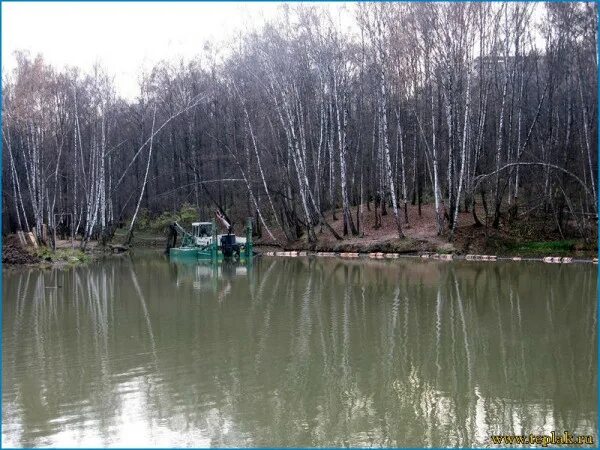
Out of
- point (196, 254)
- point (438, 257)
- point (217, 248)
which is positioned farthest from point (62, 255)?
point (438, 257)

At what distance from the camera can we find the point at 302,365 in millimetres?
8102

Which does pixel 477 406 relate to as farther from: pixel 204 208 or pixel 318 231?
pixel 204 208

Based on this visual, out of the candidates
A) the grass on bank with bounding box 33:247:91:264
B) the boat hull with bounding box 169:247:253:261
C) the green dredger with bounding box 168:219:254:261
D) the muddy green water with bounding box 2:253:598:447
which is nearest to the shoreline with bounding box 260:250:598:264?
the green dredger with bounding box 168:219:254:261

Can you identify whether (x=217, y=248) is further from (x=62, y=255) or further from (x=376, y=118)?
(x=376, y=118)

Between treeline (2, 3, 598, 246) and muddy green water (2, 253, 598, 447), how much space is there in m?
10.8

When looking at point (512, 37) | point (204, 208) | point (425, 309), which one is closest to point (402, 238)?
point (512, 37)

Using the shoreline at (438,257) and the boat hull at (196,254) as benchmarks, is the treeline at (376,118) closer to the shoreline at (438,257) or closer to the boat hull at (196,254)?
the shoreline at (438,257)

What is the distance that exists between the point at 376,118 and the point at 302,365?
23.9 m

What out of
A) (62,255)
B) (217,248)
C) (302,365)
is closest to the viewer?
(302,365)

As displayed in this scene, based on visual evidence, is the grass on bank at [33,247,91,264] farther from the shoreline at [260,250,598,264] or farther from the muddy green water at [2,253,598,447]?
the muddy green water at [2,253,598,447]

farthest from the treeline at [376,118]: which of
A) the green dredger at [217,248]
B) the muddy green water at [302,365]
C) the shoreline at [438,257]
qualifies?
the muddy green water at [302,365]

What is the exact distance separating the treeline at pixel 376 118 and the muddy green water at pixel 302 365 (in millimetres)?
10782

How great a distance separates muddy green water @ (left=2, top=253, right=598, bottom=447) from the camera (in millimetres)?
5891

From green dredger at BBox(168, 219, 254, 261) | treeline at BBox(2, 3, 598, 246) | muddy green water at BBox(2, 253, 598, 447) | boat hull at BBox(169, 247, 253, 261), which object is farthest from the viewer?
boat hull at BBox(169, 247, 253, 261)
